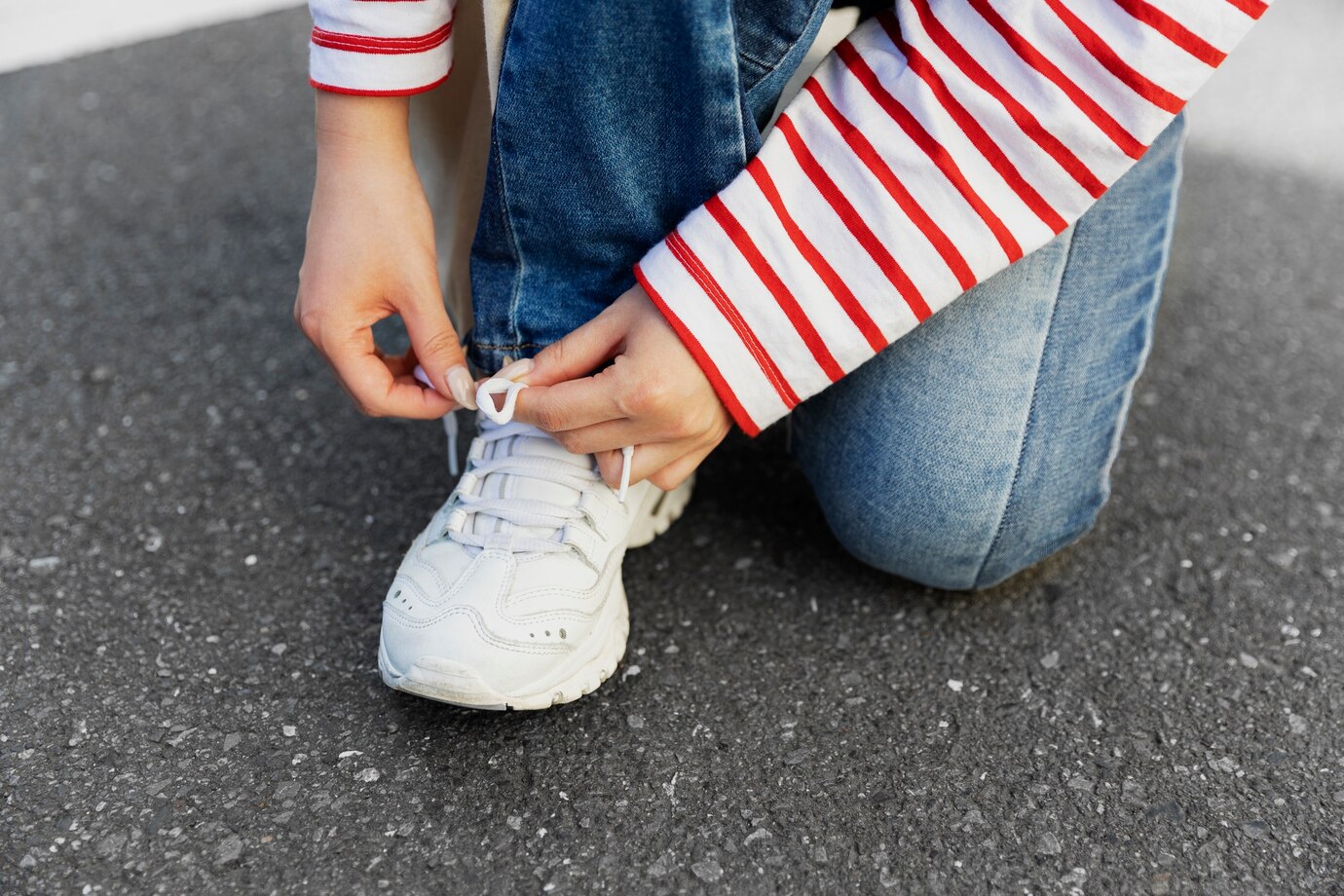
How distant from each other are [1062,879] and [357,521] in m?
0.71

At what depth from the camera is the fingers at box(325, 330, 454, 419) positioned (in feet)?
2.78

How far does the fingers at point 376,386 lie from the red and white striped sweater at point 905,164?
0.20m

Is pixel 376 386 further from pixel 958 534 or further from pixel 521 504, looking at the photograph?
pixel 958 534

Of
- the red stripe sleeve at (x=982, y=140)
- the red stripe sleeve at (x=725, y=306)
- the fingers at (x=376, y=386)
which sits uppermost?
the red stripe sleeve at (x=982, y=140)

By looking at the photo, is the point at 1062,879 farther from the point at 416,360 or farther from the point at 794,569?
the point at 416,360

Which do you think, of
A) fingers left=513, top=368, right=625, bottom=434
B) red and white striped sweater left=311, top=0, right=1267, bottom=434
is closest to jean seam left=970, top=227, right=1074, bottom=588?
red and white striped sweater left=311, top=0, right=1267, bottom=434

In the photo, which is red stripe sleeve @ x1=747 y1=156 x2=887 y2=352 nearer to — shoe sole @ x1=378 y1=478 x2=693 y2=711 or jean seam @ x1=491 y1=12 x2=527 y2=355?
jean seam @ x1=491 y1=12 x2=527 y2=355

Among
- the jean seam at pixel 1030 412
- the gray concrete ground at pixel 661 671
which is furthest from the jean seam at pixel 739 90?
the gray concrete ground at pixel 661 671

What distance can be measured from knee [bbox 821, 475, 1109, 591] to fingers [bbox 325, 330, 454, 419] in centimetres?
38

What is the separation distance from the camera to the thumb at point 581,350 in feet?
2.72

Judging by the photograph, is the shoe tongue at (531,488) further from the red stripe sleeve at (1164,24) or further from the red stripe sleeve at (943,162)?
the red stripe sleeve at (1164,24)

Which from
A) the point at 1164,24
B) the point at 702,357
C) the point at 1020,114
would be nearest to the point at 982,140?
the point at 1020,114

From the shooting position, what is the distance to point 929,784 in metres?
0.85

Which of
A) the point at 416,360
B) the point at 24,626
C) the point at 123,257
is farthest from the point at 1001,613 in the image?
the point at 123,257
